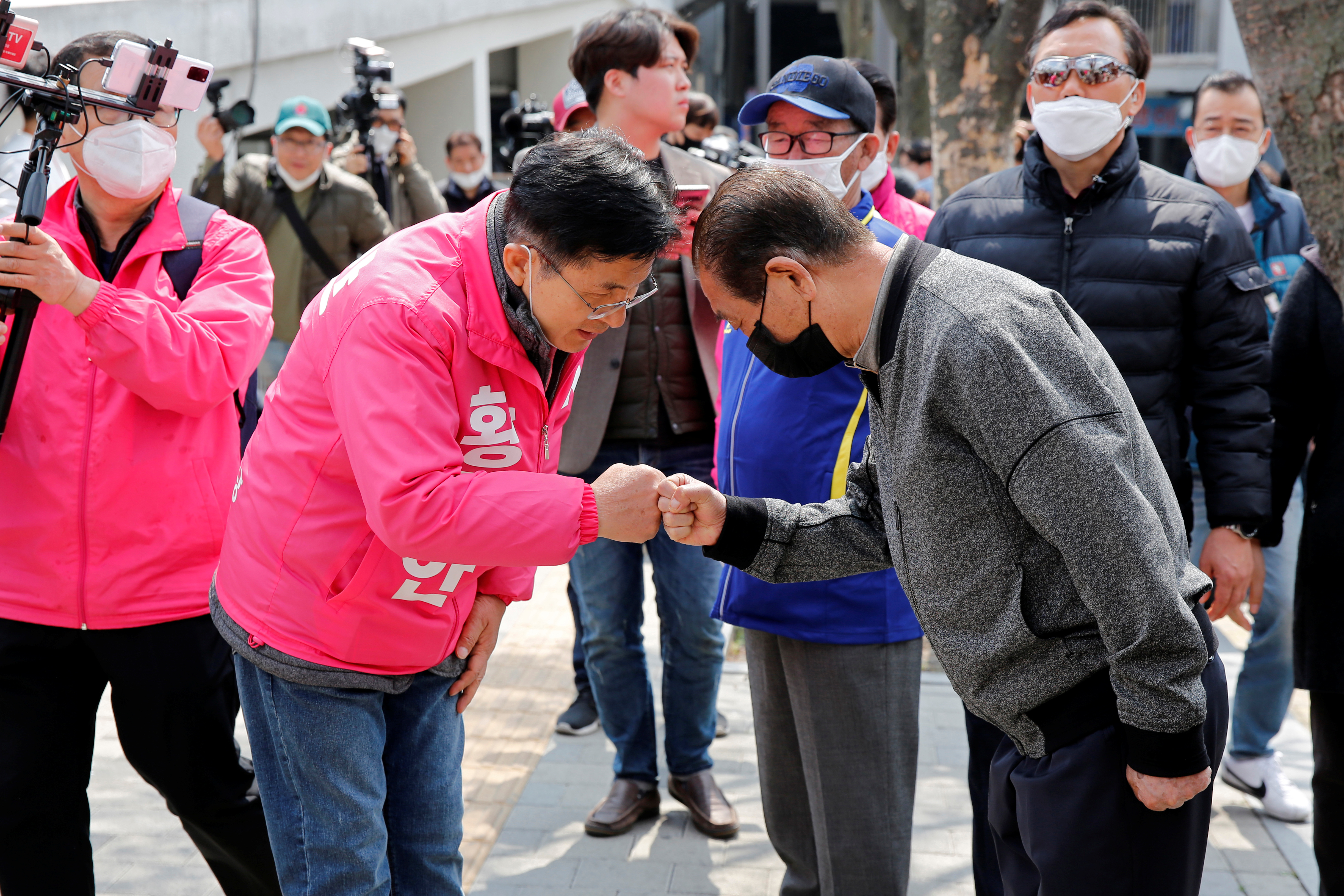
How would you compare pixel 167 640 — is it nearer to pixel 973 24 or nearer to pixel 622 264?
pixel 622 264

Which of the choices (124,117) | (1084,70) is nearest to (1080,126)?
(1084,70)

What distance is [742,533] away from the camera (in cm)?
241

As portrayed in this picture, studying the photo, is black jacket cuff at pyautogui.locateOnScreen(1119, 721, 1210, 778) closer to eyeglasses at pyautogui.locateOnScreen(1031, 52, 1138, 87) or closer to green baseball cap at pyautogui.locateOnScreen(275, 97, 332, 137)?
eyeglasses at pyautogui.locateOnScreen(1031, 52, 1138, 87)

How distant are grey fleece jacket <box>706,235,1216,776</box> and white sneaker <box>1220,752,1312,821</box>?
2.31 meters

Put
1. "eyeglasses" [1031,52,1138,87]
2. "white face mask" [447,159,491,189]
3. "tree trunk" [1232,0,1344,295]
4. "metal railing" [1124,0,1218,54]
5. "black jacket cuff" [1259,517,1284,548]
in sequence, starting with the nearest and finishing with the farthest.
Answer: "tree trunk" [1232,0,1344,295], "black jacket cuff" [1259,517,1284,548], "eyeglasses" [1031,52,1138,87], "white face mask" [447,159,491,189], "metal railing" [1124,0,1218,54]

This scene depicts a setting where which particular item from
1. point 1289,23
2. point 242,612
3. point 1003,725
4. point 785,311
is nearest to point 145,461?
point 242,612

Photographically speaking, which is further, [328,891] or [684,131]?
[684,131]

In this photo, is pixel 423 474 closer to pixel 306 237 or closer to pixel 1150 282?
pixel 1150 282

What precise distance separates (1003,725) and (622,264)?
102 centimetres

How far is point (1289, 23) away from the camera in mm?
2574

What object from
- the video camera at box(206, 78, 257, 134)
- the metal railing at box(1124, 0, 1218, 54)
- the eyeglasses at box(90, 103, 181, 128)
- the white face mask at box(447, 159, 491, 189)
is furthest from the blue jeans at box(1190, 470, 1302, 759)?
the metal railing at box(1124, 0, 1218, 54)

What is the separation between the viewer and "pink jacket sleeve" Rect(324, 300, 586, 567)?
76.4 inches

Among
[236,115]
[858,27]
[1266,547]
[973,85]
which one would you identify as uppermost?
[858,27]

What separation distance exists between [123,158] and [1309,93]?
2.56 meters
